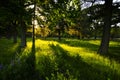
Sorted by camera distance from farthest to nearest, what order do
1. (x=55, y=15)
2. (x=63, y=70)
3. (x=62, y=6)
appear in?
1. (x=55, y=15)
2. (x=62, y=6)
3. (x=63, y=70)

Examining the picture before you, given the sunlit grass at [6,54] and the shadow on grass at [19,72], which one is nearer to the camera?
the shadow on grass at [19,72]

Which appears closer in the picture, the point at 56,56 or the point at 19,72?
the point at 19,72

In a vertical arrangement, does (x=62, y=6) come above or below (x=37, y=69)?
above

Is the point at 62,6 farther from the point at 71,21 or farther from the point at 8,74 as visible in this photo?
the point at 8,74

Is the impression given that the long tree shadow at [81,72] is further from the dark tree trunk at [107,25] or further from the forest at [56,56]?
the dark tree trunk at [107,25]

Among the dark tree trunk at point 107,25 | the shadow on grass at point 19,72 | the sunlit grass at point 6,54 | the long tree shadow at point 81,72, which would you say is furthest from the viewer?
the dark tree trunk at point 107,25

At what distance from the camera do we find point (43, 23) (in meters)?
21.7

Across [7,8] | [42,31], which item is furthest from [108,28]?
[7,8]

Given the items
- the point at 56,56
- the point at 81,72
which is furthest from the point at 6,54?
the point at 81,72

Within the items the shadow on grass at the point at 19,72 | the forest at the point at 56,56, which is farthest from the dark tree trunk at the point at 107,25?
the shadow on grass at the point at 19,72

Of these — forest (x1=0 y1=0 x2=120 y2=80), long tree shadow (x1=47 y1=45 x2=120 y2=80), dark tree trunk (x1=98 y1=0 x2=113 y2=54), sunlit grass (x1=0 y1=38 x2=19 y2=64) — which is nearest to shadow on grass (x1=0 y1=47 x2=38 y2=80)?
forest (x1=0 y1=0 x2=120 y2=80)

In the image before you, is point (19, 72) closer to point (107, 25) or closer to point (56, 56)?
point (56, 56)

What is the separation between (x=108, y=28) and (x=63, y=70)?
11.1 metres

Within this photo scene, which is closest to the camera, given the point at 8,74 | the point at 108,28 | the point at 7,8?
the point at 8,74
